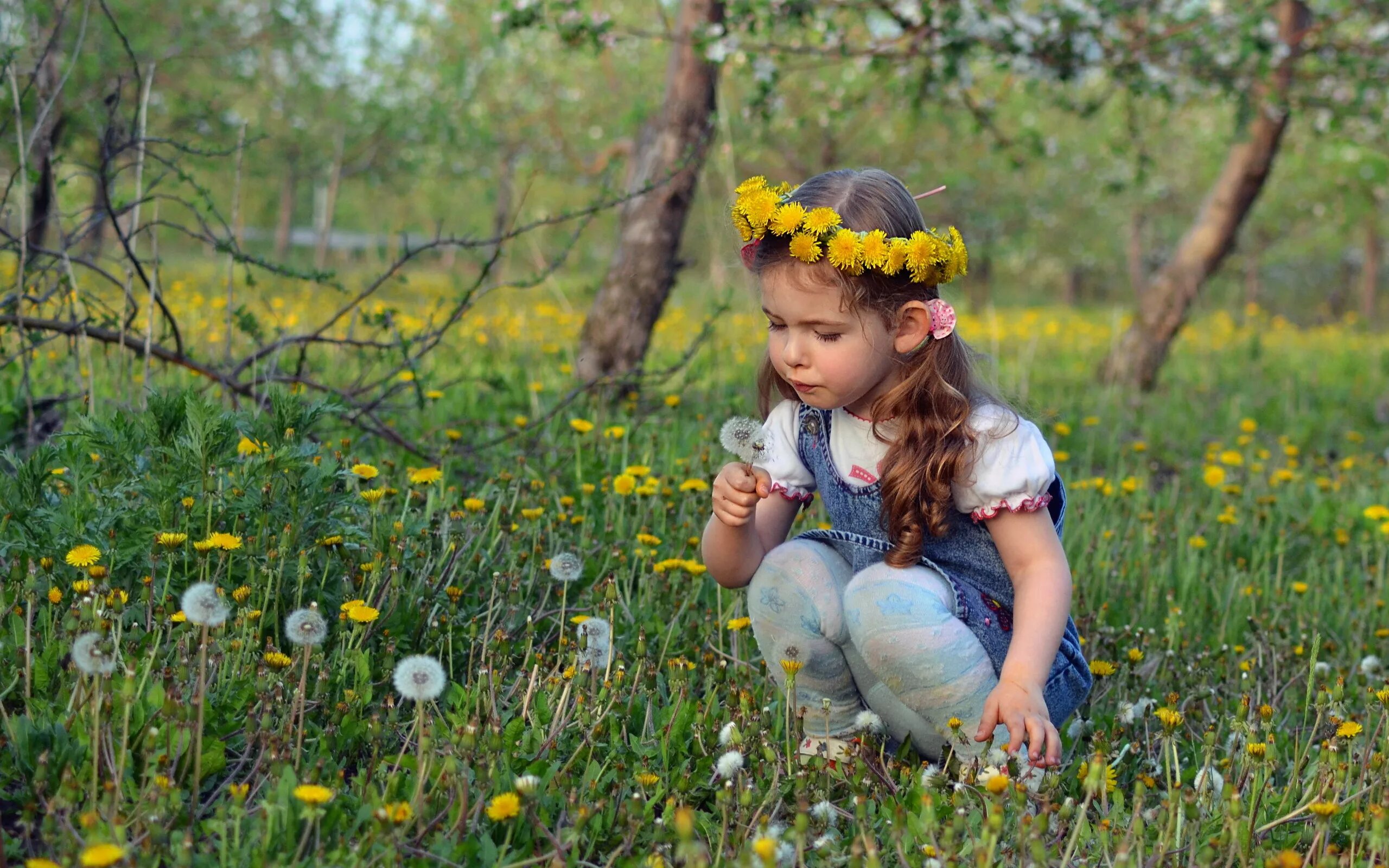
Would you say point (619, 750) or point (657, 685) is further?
point (657, 685)

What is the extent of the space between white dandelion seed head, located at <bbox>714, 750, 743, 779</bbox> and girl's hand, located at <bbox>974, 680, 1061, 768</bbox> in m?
0.37

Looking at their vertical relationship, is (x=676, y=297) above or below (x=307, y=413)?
below

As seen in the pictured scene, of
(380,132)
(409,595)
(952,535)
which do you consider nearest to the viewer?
(952,535)

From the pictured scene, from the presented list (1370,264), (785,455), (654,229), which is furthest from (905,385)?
(1370,264)

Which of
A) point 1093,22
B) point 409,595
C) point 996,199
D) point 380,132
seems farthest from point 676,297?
point 409,595

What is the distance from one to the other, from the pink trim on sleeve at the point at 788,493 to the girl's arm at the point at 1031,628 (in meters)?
0.38

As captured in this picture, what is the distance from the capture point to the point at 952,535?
7.34ft

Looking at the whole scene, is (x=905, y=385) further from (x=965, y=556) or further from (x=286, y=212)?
(x=286, y=212)

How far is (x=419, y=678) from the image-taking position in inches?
70.2

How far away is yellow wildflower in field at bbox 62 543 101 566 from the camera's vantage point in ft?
6.57

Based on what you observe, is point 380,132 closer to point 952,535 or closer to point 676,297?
point 676,297

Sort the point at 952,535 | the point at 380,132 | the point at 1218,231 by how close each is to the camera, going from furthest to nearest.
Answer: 1. the point at 380,132
2. the point at 1218,231
3. the point at 952,535

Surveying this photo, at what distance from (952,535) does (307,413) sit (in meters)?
1.23

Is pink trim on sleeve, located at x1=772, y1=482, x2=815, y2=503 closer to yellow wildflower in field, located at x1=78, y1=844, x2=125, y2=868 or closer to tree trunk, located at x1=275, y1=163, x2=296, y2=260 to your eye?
yellow wildflower in field, located at x1=78, y1=844, x2=125, y2=868
